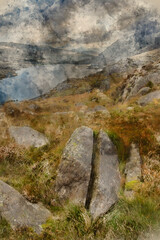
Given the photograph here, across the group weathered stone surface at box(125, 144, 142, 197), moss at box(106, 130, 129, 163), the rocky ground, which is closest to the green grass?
the rocky ground

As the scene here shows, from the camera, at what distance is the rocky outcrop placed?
20.3 ft

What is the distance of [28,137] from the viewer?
11.0 meters

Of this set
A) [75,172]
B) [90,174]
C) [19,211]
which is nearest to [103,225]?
[90,174]

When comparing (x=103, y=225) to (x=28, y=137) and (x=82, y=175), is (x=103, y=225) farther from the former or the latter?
(x=28, y=137)

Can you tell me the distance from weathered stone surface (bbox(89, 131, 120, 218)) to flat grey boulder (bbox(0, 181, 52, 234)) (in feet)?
5.63

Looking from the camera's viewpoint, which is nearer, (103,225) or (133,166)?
(103,225)

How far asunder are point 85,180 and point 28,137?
564 cm

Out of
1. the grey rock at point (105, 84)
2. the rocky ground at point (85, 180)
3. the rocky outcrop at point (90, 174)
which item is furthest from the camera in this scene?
the grey rock at point (105, 84)

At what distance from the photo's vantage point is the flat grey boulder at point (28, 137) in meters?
10.5

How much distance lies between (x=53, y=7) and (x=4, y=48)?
22021 mm

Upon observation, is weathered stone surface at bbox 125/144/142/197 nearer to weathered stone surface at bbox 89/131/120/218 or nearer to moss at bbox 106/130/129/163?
moss at bbox 106/130/129/163

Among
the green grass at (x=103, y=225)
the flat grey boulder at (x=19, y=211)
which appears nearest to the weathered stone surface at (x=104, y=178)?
the green grass at (x=103, y=225)

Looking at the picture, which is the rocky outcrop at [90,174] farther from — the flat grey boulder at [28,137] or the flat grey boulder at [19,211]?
the flat grey boulder at [28,137]

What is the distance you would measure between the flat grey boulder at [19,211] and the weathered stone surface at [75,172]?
3.26ft
